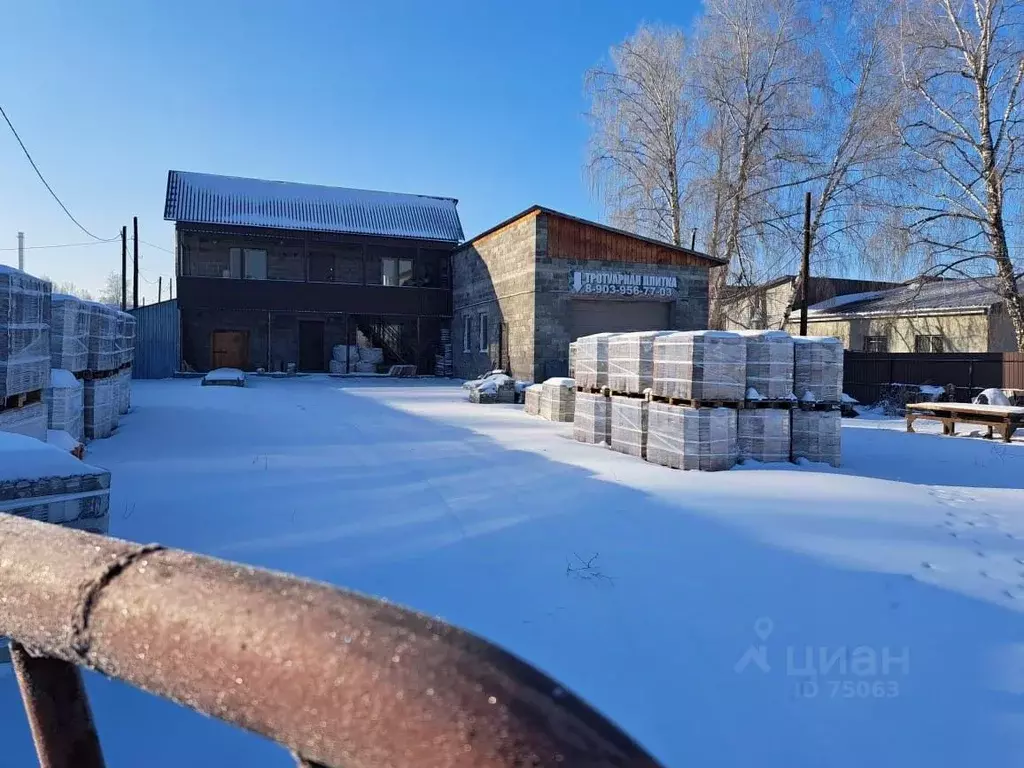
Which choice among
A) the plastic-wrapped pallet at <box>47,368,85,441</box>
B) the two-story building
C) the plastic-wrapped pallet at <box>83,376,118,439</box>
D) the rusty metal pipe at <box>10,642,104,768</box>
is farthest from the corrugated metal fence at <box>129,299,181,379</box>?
the rusty metal pipe at <box>10,642,104,768</box>

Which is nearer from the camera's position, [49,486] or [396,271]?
[49,486]

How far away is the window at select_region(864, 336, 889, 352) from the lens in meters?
27.1

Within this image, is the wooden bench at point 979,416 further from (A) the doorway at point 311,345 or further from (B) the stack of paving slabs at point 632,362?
(A) the doorway at point 311,345

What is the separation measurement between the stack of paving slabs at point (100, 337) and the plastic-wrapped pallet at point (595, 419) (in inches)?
276

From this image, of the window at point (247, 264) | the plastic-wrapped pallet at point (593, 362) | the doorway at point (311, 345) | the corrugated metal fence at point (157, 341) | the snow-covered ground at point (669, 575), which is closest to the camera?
the snow-covered ground at point (669, 575)

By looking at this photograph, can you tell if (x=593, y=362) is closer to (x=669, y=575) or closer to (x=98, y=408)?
(x=669, y=575)

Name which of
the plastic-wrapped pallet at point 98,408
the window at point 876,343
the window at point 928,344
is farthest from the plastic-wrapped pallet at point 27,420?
the window at point 876,343

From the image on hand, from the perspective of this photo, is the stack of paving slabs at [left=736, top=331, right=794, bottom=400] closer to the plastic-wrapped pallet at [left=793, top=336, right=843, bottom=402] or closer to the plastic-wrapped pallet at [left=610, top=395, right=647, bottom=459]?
the plastic-wrapped pallet at [left=793, top=336, right=843, bottom=402]

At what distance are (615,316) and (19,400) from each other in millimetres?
17755

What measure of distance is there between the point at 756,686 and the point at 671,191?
26.5 m

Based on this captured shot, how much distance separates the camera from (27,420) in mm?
5918

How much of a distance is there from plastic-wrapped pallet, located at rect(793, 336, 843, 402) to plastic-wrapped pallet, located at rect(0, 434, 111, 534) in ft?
25.3

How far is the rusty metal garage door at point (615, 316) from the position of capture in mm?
21141

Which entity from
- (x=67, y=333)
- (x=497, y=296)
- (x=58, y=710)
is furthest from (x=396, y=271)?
(x=58, y=710)
